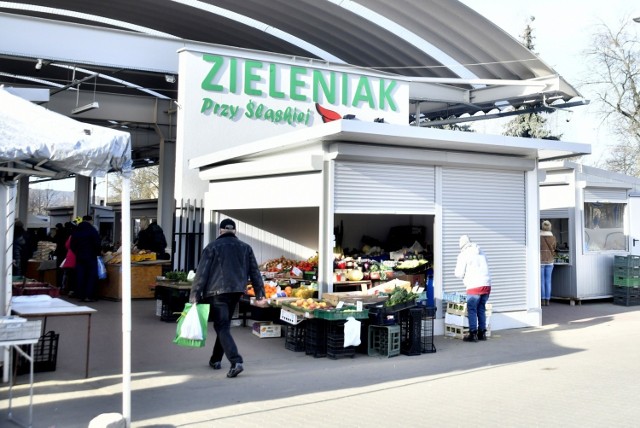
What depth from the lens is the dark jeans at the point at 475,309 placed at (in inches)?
411

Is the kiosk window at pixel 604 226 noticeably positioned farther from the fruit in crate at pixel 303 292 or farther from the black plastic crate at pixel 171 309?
the black plastic crate at pixel 171 309

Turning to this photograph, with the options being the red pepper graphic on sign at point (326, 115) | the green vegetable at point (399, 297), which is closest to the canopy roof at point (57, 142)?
the green vegetable at point (399, 297)

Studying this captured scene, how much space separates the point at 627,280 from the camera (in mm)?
15766

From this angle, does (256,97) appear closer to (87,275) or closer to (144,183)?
(87,275)

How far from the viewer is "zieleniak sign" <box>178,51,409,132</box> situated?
600 inches

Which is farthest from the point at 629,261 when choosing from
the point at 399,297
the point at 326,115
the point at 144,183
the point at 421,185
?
the point at 144,183

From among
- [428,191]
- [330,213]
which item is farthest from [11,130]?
[428,191]

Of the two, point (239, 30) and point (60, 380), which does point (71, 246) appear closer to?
point (60, 380)

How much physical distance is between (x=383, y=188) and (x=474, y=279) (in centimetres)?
Result: 205

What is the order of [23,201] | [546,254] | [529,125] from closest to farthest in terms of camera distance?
[546,254], [23,201], [529,125]

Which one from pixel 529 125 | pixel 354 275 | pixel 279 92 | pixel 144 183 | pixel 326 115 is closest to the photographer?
pixel 354 275

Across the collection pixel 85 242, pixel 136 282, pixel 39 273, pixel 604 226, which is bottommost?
pixel 136 282

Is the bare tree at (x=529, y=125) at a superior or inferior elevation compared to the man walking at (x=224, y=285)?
superior

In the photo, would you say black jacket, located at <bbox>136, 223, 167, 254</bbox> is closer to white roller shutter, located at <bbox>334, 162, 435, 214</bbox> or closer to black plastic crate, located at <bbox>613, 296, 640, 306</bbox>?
white roller shutter, located at <bbox>334, 162, 435, 214</bbox>
